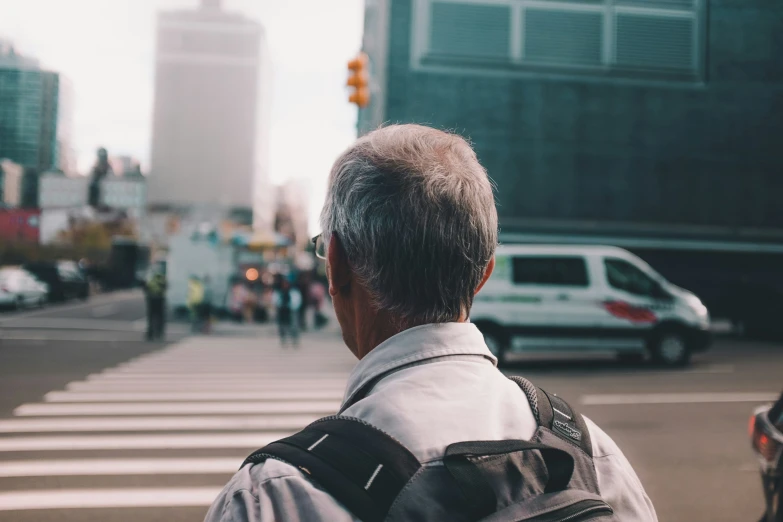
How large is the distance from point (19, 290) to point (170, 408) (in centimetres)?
2158

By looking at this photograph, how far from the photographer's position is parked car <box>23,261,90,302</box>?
33.0m

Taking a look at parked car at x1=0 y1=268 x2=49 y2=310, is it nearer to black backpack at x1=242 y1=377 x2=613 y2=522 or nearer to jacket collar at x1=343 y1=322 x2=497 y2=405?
jacket collar at x1=343 y1=322 x2=497 y2=405

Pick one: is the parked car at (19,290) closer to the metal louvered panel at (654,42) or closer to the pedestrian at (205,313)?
the pedestrian at (205,313)

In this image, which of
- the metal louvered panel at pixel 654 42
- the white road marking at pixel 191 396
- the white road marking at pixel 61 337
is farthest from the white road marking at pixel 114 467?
the metal louvered panel at pixel 654 42

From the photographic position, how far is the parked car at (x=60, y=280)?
108 ft

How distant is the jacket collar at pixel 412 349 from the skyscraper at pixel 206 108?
444 feet

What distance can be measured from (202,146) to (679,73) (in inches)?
4931

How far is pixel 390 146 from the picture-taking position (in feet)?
4.34

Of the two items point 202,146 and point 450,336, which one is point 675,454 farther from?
point 202,146

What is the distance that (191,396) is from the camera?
973 centimetres

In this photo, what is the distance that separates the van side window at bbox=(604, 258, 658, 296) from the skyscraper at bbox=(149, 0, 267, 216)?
124 meters


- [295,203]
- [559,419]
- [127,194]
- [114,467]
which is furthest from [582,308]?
[295,203]

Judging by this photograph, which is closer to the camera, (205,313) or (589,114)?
(205,313)

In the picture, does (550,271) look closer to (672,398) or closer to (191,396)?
(672,398)
